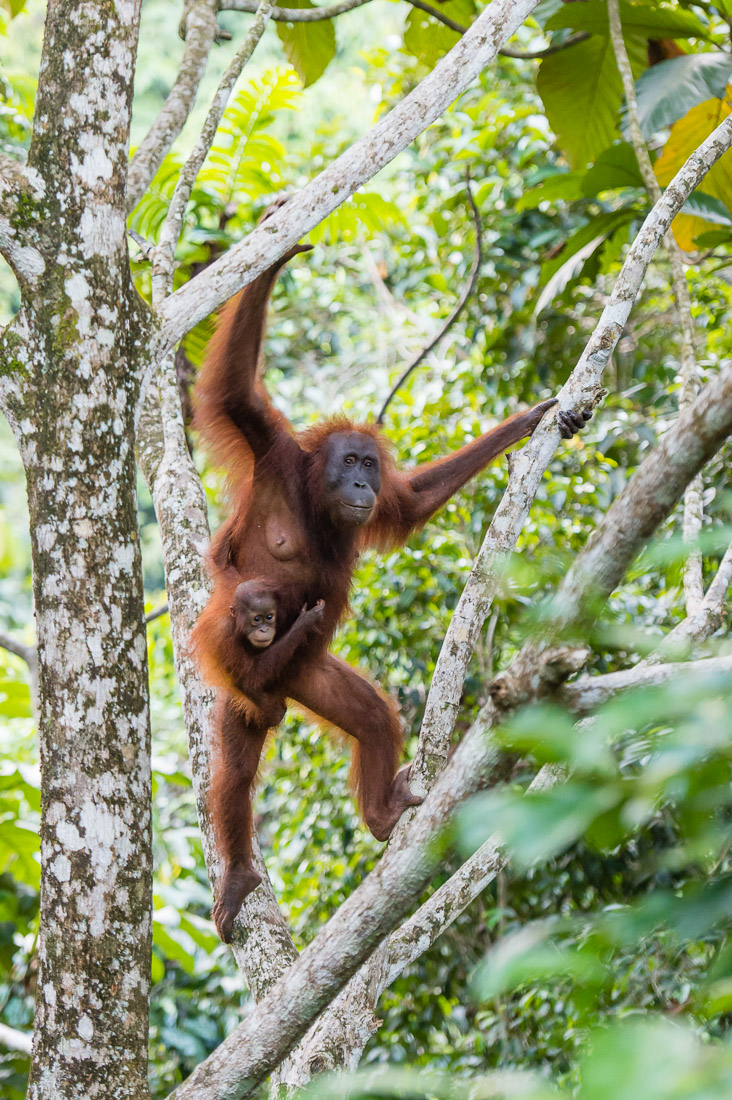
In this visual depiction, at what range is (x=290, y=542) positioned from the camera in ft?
11.2

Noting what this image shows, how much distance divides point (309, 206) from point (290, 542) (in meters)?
1.18

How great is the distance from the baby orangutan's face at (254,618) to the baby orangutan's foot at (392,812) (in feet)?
2.01

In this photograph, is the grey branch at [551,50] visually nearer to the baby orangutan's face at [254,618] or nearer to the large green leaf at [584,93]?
the large green leaf at [584,93]

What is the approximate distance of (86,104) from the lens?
7.73ft

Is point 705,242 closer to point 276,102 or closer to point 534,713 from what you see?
point 276,102

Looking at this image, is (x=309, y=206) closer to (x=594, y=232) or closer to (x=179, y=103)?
(x=179, y=103)

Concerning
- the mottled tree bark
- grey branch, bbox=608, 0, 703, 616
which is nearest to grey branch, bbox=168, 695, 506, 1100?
the mottled tree bark

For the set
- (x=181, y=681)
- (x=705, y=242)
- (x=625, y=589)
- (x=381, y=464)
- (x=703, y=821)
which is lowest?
(x=703, y=821)

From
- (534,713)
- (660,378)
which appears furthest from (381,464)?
(534,713)

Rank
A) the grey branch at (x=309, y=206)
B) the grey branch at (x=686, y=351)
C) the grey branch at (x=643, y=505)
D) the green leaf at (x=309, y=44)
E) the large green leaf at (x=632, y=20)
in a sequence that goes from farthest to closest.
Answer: the green leaf at (x=309, y=44)
the large green leaf at (x=632, y=20)
the grey branch at (x=686, y=351)
the grey branch at (x=309, y=206)
the grey branch at (x=643, y=505)

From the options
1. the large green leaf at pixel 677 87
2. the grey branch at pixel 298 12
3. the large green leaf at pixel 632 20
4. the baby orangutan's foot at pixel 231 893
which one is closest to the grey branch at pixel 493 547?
the baby orangutan's foot at pixel 231 893

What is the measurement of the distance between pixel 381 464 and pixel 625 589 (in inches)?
58.1

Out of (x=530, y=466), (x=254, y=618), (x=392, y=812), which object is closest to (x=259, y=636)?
(x=254, y=618)

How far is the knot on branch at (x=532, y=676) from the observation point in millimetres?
1280
